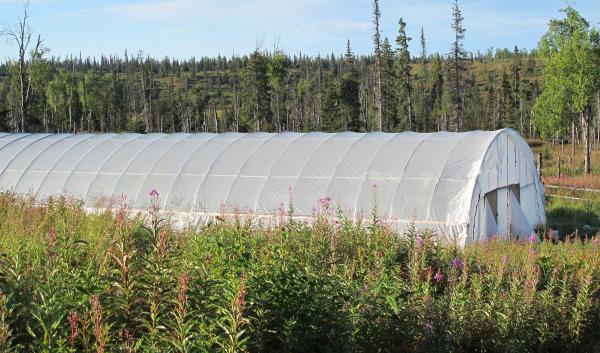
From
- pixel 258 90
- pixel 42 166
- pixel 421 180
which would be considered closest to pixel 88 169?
pixel 42 166

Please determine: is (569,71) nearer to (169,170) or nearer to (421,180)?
(421,180)

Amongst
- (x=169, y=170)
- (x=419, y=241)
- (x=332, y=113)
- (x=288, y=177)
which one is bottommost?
(x=419, y=241)

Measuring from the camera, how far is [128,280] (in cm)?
447

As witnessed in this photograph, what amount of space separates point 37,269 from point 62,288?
77 centimetres

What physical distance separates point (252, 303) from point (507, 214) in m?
13.2

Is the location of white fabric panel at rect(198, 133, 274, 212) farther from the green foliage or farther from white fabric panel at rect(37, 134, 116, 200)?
the green foliage

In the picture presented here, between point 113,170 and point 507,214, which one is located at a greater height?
point 113,170

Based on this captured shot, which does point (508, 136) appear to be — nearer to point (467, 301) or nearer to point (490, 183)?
point (490, 183)

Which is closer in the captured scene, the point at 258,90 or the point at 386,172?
the point at 386,172

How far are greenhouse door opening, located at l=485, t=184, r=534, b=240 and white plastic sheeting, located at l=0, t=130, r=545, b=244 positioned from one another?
16.1 inches

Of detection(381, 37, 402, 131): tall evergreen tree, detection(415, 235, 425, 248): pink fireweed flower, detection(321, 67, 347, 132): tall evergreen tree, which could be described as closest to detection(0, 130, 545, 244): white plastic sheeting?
detection(415, 235, 425, 248): pink fireweed flower

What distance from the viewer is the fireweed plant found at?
4.24 metres

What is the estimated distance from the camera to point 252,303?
4.76m

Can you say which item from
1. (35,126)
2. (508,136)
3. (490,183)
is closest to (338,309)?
(490,183)
